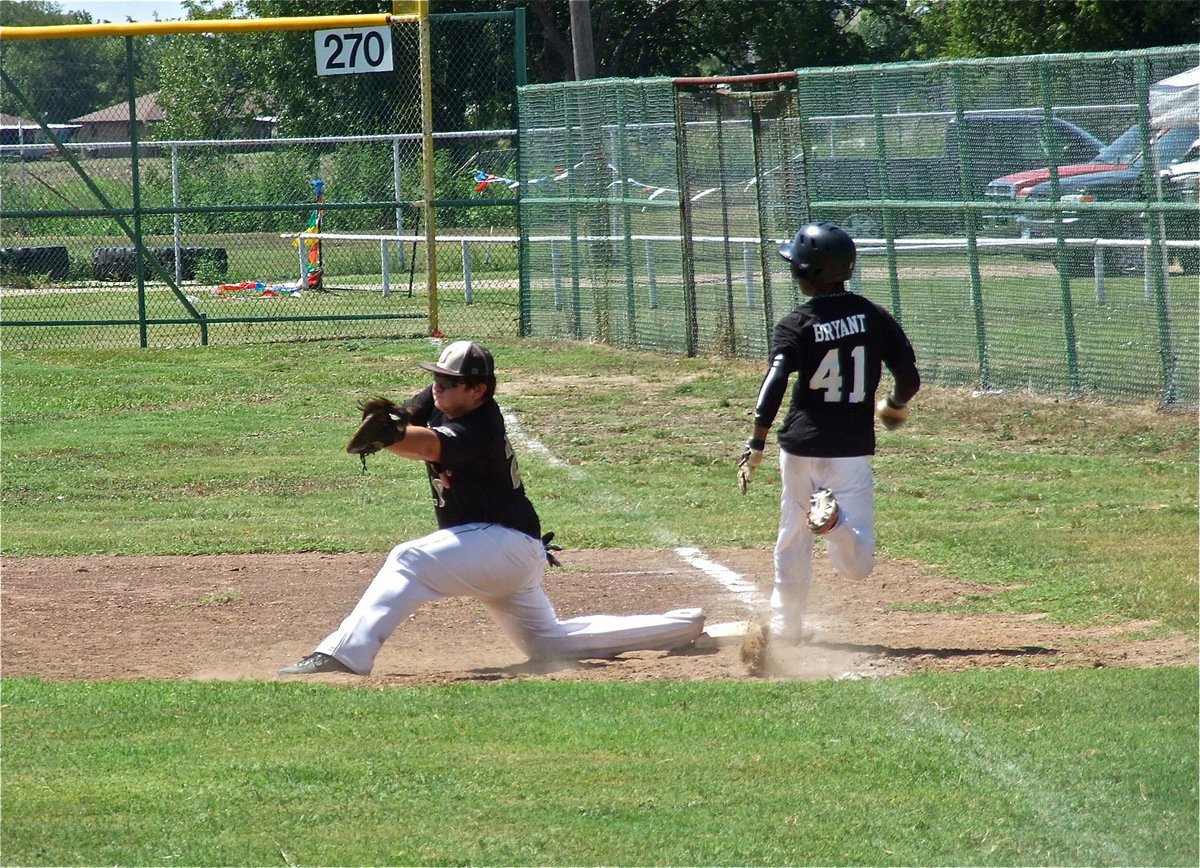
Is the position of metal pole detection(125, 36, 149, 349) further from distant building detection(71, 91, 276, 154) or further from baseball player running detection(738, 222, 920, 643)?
baseball player running detection(738, 222, 920, 643)

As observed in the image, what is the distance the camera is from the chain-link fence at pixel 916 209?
11992 millimetres

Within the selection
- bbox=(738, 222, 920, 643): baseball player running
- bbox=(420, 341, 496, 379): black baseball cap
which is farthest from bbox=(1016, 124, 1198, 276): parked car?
bbox=(420, 341, 496, 379): black baseball cap

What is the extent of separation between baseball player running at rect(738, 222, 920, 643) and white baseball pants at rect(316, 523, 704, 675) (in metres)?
0.72

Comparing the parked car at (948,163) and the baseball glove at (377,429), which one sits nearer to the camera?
the baseball glove at (377,429)

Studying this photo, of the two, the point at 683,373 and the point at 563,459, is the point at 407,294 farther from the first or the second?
the point at 563,459

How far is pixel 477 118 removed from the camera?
2156cm

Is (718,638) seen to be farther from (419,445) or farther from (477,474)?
(419,445)

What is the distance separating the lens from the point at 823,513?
20.4 feet

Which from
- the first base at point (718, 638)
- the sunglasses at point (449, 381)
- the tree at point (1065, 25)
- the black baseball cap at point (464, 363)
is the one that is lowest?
the first base at point (718, 638)

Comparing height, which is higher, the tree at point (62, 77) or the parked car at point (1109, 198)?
the tree at point (62, 77)

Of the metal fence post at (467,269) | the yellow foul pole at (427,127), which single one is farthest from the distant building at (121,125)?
the yellow foul pole at (427,127)

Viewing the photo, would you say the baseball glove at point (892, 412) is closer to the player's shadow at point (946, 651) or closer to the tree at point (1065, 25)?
the player's shadow at point (946, 651)

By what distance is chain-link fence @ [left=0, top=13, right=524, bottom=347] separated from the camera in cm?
1834

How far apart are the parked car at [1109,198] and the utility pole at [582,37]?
11.0 metres
